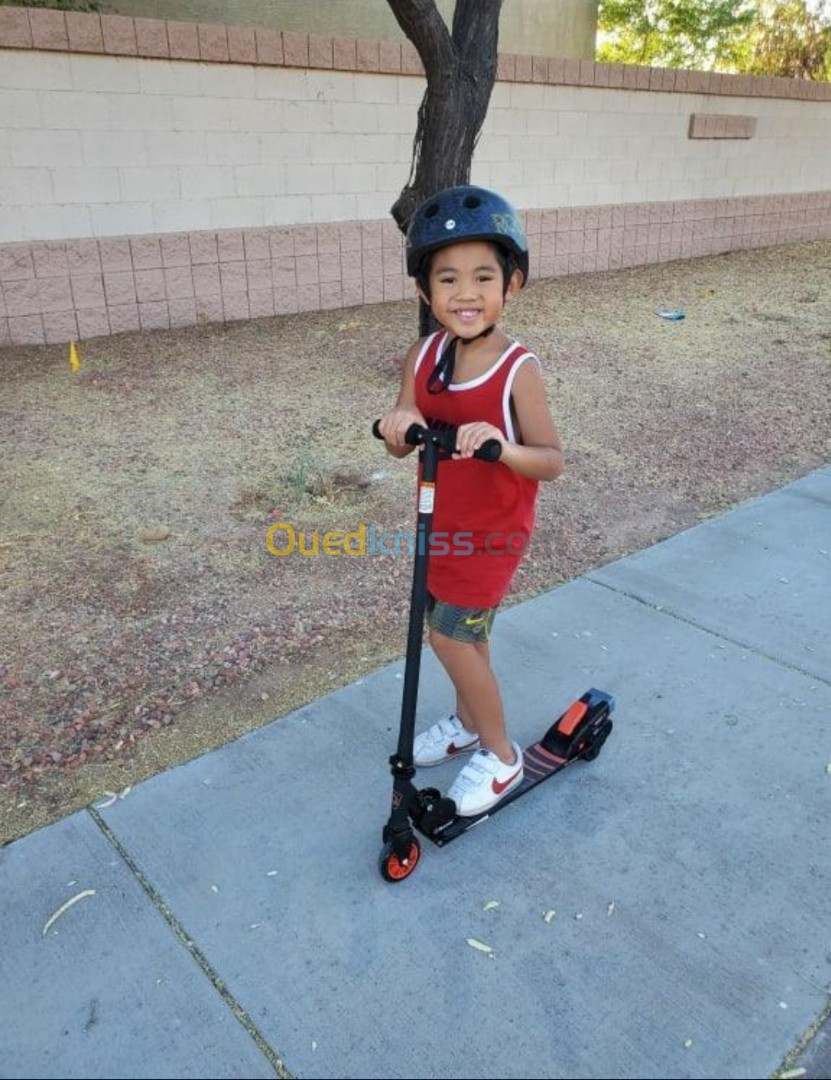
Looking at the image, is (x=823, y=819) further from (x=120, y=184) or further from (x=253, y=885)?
(x=120, y=184)

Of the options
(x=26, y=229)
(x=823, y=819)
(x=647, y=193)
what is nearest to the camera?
(x=823, y=819)

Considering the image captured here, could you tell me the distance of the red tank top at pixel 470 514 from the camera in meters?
2.31

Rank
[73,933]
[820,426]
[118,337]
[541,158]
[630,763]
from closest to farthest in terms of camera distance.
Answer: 1. [73,933]
2. [630,763]
3. [820,426]
4. [118,337]
5. [541,158]

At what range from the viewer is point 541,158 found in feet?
32.1

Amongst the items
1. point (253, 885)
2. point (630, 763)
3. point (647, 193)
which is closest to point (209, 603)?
point (253, 885)

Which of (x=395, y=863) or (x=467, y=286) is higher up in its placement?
(x=467, y=286)

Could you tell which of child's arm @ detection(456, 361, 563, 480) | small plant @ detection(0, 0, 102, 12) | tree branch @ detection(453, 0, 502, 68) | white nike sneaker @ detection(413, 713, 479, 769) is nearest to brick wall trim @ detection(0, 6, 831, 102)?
small plant @ detection(0, 0, 102, 12)

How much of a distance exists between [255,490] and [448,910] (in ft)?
9.73

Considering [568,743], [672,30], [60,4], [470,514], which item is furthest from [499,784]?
[672,30]

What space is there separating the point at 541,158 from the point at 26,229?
557cm

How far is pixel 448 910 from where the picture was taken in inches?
88.3

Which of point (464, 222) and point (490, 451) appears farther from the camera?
point (464, 222)

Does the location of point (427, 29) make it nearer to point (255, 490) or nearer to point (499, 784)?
point (255, 490)

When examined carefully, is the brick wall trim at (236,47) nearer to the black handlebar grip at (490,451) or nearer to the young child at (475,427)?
the young child at (475,427)
